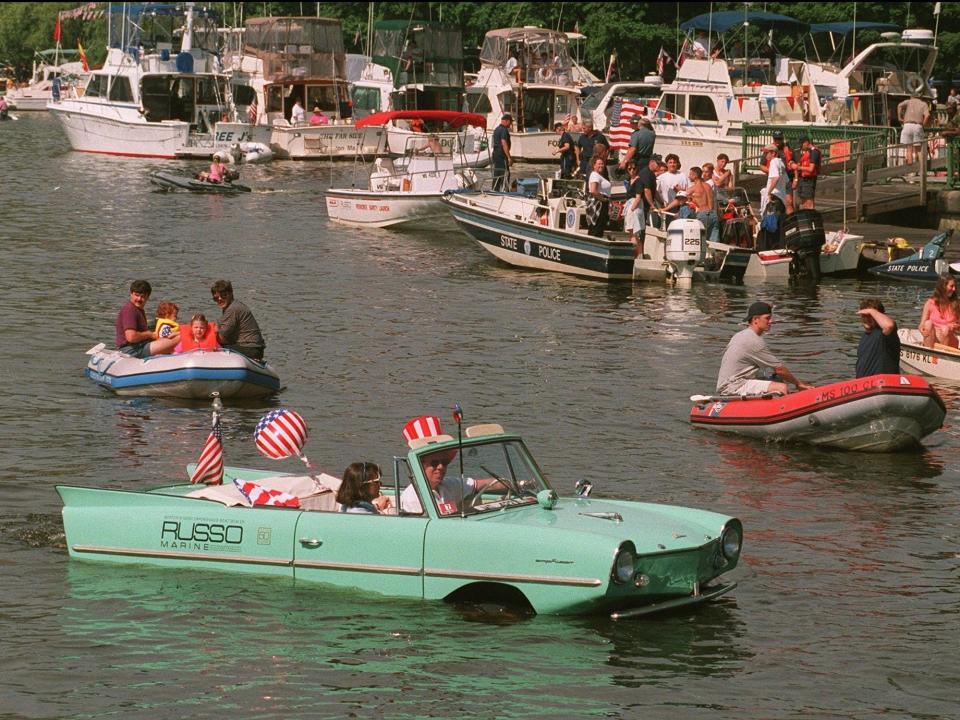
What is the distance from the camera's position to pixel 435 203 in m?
38.6

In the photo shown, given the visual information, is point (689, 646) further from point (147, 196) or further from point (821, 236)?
point (147, 196)

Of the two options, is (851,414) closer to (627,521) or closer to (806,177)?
(627,521)

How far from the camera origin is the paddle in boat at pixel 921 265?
3031cm

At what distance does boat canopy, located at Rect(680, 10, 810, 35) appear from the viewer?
2082 inches

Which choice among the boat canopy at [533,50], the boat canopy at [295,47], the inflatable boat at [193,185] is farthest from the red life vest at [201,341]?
the boat canopy at [295,47]

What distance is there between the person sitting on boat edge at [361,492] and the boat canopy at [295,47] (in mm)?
54165

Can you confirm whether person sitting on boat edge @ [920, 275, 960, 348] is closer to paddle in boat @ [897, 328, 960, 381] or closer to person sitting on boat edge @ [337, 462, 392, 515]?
paddle in boat @ [897, 328, 960, 381]

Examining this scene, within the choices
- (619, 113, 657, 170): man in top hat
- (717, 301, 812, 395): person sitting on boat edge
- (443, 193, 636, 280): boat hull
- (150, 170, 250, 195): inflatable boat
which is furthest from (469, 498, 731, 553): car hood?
(150, 170, 250, 195): inflatable boat

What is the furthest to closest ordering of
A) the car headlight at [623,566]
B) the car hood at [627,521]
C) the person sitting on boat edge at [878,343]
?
the person sitting on boat edge at [878,343], the car hood at [627,521], the car headlight at [623,566]

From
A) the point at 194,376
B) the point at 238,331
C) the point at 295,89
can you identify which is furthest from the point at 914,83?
the point at 194,376

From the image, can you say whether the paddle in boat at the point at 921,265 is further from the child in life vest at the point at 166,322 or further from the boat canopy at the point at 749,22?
the boat canopy at the point at 749,22

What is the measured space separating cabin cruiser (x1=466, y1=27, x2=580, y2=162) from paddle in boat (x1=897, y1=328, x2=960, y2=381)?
39010mm

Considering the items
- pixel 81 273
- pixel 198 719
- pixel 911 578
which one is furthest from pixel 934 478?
pixel 81 273

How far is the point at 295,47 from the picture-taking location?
215 ft
